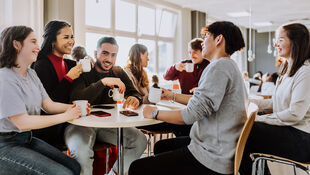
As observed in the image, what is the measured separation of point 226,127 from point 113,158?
1.28 meters

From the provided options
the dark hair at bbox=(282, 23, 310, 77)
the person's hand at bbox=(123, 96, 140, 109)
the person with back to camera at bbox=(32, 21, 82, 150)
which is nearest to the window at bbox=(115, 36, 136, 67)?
the person with back to camera at bbox=(32, 21, 82, 150)

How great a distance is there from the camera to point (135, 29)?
547 centimetres

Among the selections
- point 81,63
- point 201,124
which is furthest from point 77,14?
point 201,124

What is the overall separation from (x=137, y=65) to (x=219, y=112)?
1.71 m

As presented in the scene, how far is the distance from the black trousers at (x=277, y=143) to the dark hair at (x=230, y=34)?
58 cm

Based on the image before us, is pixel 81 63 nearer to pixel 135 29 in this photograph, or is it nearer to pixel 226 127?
pixel 226 127

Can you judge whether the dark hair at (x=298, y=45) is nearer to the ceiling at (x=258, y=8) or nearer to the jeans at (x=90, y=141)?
the jeans at (x=90, y=141)

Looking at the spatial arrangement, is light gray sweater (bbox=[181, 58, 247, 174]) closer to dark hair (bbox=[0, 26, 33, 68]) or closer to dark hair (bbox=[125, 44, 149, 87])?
dark hair (bbox=[0, 26, 33, 68])

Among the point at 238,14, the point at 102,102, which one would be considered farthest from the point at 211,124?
the point at 238,14

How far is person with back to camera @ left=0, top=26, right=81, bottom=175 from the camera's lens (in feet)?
3.86

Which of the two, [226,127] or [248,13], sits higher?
[248,13]

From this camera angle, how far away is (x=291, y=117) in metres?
1.45

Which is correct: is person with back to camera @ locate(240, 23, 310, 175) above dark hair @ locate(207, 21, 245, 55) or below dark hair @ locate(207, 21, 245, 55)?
below

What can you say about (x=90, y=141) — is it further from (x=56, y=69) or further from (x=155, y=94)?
(x=56, y=69)
